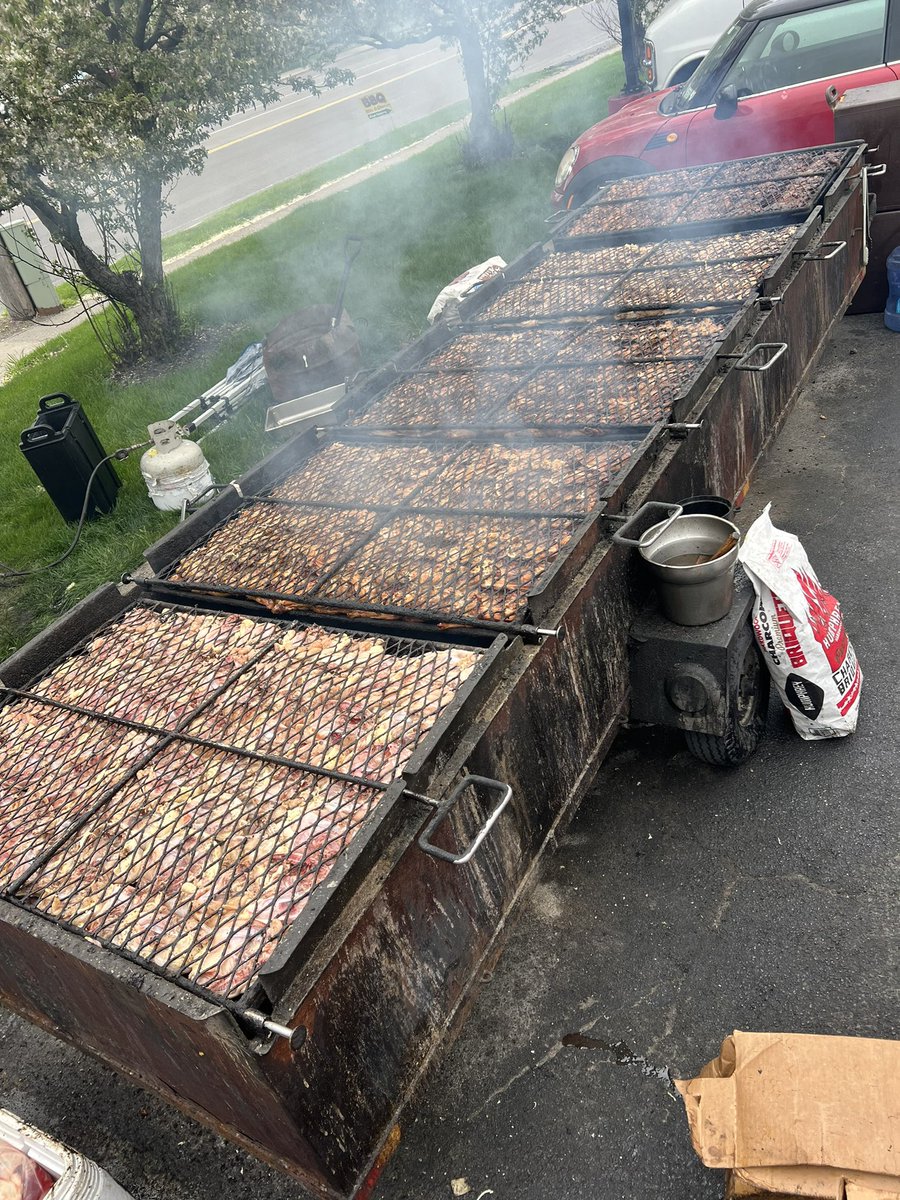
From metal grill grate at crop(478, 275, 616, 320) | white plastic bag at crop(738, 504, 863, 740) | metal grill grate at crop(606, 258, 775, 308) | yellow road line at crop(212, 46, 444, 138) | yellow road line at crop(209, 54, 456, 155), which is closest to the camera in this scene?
white plastic bag at crop(738, 504, 863, 740)

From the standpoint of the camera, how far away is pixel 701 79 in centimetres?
827

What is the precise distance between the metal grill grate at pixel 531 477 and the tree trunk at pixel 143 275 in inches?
275

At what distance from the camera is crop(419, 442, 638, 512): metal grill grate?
11.9 ft

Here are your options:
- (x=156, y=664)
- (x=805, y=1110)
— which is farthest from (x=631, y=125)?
(x=805, y=1110)

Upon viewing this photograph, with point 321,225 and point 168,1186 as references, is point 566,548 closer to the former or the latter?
point 168,1186

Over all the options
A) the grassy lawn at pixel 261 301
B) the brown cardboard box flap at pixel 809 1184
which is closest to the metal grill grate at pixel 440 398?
the grassy lawn at pixel 261 301

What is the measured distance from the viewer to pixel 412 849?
2246 mm

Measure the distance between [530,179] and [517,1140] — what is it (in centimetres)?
1297

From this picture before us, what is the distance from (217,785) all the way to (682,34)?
1398 centimetres

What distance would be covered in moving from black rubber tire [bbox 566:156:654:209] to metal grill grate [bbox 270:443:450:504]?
17.8ft

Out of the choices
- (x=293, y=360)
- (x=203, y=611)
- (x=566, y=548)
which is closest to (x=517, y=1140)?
(x=566, y=548)

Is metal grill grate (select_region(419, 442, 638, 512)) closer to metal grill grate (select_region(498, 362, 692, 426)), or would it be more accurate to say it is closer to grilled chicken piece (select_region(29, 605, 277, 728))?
metal grill grate (select_region(498, 362, 692, 426))

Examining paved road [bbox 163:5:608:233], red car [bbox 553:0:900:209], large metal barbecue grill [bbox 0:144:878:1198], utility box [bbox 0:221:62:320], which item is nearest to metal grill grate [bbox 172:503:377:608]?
large metal barbecue grill [bbox 0:144:878:1198]

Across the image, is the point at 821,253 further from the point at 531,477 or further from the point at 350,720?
the point at 350,720
